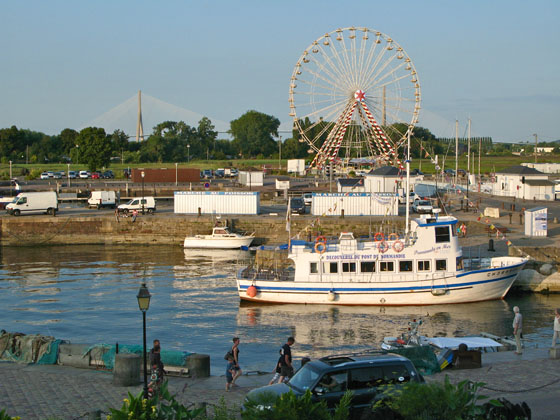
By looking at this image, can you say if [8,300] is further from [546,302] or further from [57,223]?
[546,302]

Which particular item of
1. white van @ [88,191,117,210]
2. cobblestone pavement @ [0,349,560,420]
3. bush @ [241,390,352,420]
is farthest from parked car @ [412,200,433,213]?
bush @ [241,390,352,420]

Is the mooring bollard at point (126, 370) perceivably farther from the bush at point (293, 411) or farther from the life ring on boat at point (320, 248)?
the life ring on boat at point (320, 248)

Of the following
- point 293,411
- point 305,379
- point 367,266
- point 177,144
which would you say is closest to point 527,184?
point 367,266

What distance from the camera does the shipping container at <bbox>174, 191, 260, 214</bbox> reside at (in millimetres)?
55094

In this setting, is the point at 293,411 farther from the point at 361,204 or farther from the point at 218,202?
the point at 218,202

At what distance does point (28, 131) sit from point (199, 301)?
126 m

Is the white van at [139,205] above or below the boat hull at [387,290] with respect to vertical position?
above

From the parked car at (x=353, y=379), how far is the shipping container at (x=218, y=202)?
41579 mm

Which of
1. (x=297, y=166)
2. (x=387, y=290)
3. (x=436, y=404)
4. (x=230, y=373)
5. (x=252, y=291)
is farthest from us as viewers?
(x=297, y=166)

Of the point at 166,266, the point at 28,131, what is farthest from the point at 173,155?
the point at 166,266

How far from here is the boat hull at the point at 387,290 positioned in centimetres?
3216

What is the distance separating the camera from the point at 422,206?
2128 inches

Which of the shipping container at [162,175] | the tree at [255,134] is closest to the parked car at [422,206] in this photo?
the shipping container at [162,175]

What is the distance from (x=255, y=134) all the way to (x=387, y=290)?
423 feet
